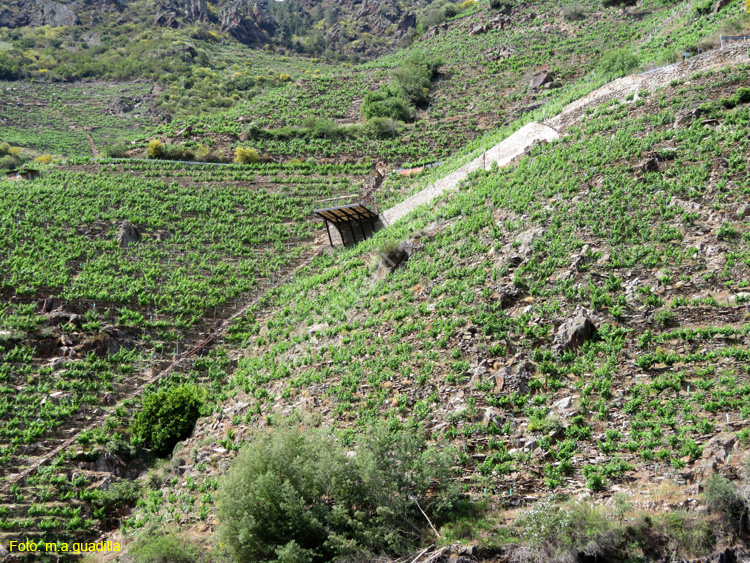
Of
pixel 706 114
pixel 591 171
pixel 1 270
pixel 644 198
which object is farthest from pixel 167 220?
pixel 706 114

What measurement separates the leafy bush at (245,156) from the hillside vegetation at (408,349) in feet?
4.91

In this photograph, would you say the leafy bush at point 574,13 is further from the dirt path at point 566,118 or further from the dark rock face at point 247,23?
the dark rock face at point 247,23

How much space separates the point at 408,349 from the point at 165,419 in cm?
820

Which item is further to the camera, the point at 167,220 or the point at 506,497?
the point at 167,220

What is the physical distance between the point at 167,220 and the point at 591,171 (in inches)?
836

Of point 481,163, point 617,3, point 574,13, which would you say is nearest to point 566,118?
point 481,163

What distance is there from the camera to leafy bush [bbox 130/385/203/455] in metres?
17.0

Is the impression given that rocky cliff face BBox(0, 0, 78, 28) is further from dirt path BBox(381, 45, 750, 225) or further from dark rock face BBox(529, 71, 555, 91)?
dirt path BBox(381, 45, 750, 225)

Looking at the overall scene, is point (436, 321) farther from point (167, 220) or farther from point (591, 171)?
point (167, 220)

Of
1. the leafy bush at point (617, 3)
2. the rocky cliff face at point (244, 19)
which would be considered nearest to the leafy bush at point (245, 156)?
the leafy bush at point (617, 3)

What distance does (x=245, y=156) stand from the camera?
3841 centimetres

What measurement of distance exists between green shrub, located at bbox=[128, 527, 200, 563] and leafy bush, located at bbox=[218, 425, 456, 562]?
4.81 ft

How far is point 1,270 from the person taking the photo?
22.5 metres

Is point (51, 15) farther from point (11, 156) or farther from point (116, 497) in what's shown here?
point (116, 497)
